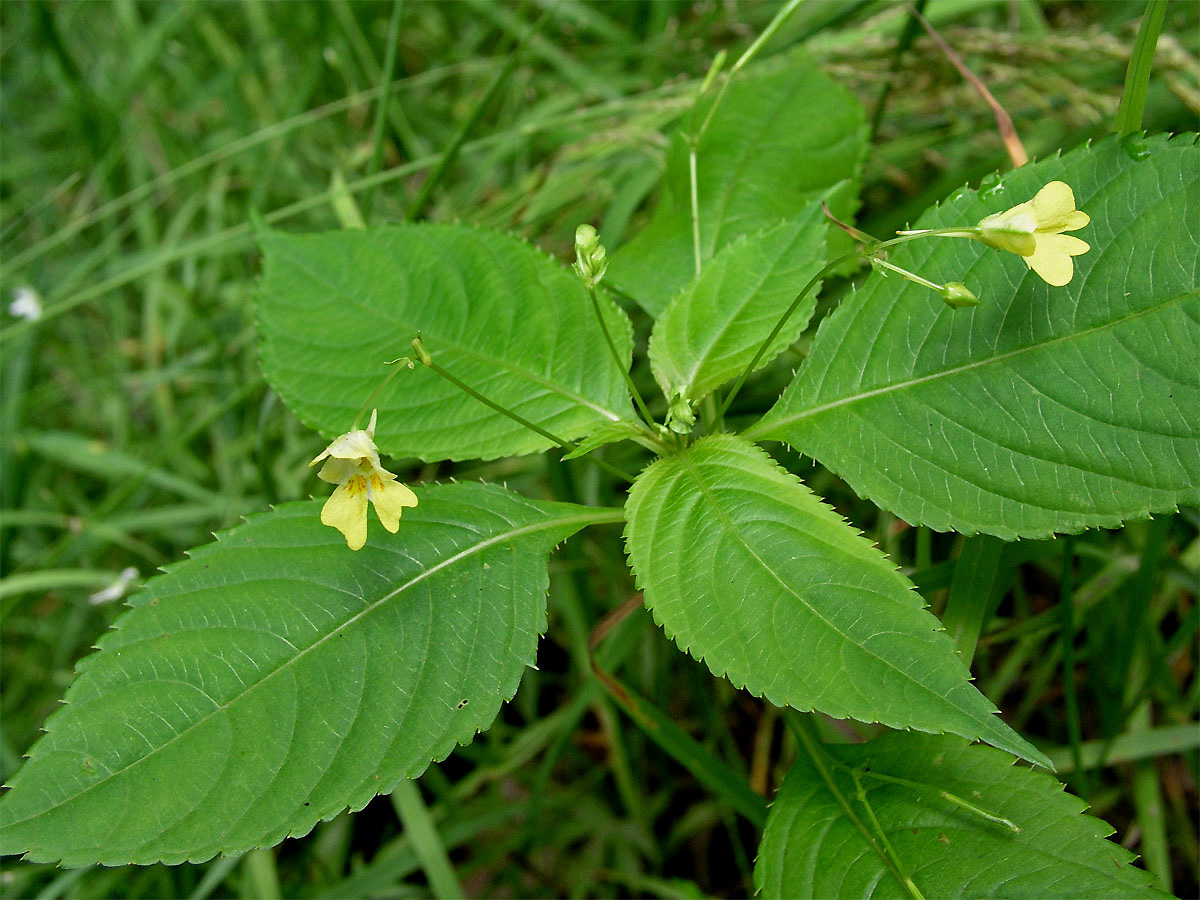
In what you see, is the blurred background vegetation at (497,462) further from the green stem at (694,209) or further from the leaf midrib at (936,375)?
the green stem at (694,209)

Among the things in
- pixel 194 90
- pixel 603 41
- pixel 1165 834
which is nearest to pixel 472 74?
pixel 603 41

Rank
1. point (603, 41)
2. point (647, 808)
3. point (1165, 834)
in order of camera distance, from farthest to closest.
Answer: point (603, 41), point (647, 808), point (1165, 834)

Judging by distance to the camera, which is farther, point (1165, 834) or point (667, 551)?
A: point (1165, 834)

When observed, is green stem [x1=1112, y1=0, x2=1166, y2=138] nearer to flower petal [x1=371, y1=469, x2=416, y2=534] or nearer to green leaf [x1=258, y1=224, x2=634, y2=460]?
green leaf [x1=258, y1=224, x2=634, y2=460]

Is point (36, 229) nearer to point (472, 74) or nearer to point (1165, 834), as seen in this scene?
point (472, 74)

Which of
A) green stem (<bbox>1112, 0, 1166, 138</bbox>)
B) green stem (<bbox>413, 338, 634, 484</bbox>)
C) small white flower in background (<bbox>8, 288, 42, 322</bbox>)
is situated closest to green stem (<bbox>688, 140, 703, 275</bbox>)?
green stem (<bbox>413, 338, 634, 484</bbox>)

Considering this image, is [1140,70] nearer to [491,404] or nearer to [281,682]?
[491,404]
